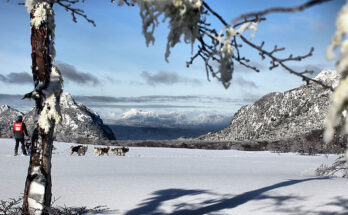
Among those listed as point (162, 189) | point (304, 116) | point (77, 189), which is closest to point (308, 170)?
point (162, 189)

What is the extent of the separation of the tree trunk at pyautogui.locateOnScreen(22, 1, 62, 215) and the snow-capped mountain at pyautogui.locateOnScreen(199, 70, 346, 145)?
34314mm

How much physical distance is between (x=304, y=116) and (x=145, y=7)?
4056 cm

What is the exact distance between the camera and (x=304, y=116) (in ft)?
131

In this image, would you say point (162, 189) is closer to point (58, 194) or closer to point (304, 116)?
point (58, 194)

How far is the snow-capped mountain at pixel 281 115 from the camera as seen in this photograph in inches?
1509

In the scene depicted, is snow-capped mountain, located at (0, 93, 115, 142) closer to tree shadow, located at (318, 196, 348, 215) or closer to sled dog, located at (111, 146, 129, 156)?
sled dog, located at (111, 146, 129, 156)

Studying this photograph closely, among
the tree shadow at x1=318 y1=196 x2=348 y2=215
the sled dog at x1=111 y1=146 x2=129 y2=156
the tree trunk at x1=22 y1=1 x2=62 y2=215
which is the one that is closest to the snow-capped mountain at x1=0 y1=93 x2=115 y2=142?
the sled dog at x1=111 y1=146 x2=129 y2=156

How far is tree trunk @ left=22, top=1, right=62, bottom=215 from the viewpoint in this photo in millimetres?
4668

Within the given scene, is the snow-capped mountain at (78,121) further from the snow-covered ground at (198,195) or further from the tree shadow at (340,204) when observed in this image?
the tree shadow at (340,204)

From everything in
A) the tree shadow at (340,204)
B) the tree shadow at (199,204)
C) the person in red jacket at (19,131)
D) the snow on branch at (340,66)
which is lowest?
the tree shadow at (199,204)

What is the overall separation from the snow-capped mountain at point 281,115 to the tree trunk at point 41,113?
34.3 metres

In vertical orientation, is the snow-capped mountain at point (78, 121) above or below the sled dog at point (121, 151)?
above

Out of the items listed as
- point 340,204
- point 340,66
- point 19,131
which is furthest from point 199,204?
point 19,131

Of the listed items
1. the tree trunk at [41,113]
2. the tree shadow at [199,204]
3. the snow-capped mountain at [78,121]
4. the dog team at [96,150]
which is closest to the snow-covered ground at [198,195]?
the tree shadow at [199,204]
